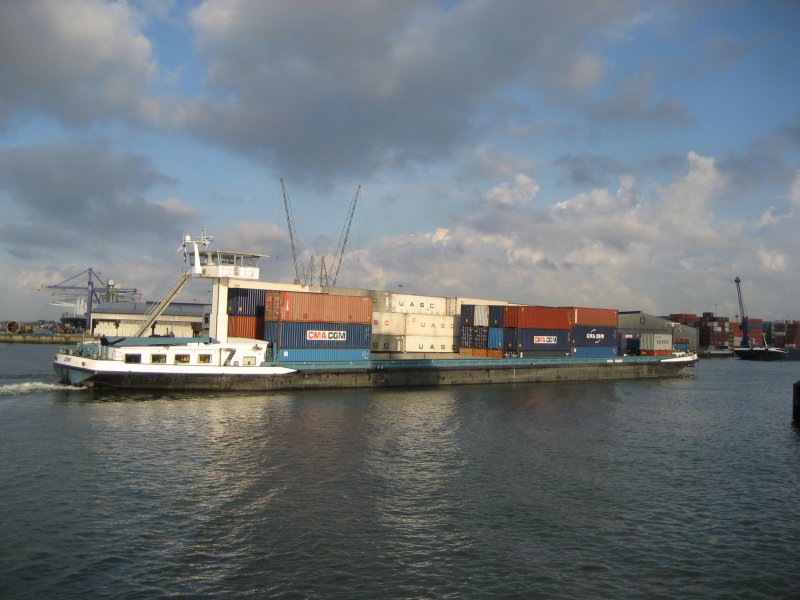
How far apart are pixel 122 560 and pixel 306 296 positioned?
36.2 meters

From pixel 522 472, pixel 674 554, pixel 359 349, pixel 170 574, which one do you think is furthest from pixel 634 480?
pixel 359 349

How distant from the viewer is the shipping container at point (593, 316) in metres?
69.7

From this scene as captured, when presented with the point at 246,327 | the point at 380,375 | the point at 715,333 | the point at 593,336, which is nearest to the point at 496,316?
the point at 593,336

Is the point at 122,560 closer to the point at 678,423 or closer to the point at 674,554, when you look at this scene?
the point at 674,554

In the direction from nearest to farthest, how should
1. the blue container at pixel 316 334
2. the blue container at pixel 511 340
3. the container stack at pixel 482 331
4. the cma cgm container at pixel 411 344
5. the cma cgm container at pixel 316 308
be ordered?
the cma cgm container at pixel 316 308
the blue container at pixel 316 334
the cma cgm container at pixel 411 344
the blue container at pixel 511 340
the container stack at pixel 482 331

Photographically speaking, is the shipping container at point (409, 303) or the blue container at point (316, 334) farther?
the shipping container at point (409, 303)

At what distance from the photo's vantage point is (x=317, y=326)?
170ft

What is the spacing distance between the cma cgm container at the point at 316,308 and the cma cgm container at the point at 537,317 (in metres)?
18.9

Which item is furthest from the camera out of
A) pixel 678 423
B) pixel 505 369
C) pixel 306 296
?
pixel 505 369

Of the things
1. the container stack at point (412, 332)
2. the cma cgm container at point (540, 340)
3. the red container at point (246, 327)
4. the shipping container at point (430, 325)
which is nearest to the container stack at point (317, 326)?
the red container at point (246, 327)

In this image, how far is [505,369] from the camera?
62531 millimetres

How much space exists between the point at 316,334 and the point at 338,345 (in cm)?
247

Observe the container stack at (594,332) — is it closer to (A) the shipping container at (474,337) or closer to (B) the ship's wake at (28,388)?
(A) the shipping container at (474,337)

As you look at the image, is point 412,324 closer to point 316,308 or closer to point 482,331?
point 482,331
